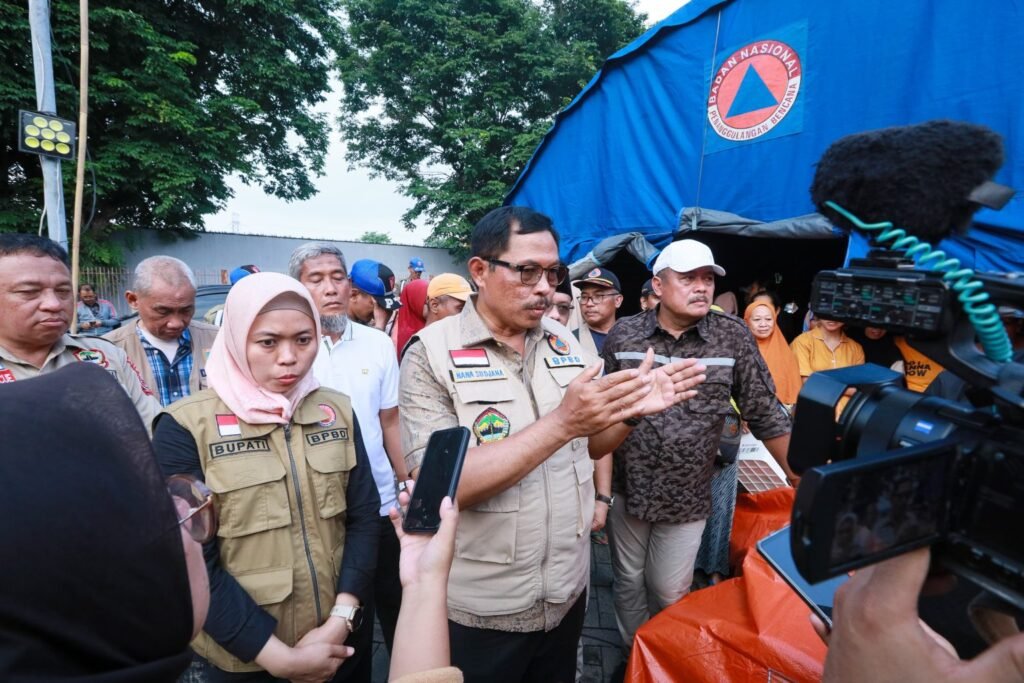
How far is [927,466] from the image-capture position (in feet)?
2.55

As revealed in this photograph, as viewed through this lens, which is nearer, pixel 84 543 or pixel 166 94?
pixel 84 543

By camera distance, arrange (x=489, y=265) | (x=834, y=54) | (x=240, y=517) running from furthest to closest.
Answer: (x=834, y=54)
(x=489, y=265)
(x=240, y=517)

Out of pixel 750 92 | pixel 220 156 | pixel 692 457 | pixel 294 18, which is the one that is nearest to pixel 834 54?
pixel 750 92

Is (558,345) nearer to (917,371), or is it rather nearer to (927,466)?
(927,466)

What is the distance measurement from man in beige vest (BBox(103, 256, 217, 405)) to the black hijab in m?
2.49

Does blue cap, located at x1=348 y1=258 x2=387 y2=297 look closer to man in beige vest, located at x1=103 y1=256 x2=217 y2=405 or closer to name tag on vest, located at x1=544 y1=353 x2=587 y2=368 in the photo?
man in beige vest, located at x1=103 y1=256 x2=217 y2=405

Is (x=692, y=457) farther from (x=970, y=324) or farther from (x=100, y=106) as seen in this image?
(x=100, y=106)

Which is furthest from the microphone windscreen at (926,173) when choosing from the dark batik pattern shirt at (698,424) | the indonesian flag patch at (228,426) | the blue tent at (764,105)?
the blue tent at (764,105)

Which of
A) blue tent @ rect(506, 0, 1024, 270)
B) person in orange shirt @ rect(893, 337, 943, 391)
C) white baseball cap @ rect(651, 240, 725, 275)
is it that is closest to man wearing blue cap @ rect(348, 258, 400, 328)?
white baseball cap @ rect(651, 240, 725, 275)

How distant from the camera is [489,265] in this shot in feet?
6.03

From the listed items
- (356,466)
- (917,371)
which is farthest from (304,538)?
(917,371)

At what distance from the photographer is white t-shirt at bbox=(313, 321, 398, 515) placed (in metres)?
2.64

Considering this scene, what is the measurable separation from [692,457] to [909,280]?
2.03 metres

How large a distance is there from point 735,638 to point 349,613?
1.38 meters
